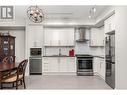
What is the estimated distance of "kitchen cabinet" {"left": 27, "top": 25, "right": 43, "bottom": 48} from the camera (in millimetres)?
7461

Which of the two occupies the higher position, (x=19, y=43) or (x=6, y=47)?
(x=19, y=43)

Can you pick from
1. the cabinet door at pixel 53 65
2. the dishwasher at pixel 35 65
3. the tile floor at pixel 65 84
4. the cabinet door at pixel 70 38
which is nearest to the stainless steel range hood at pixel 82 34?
the cabinet door at pixel 70 38

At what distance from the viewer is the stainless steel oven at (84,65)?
735 centimetres

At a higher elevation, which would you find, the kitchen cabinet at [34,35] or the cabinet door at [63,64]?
the kitchen cabinet at [34,35]

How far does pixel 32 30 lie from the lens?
7.47 meters

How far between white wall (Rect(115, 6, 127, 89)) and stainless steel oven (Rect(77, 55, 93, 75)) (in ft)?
10.7

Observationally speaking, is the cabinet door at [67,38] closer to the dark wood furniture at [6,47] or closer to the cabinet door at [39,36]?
the cabinet door at [39,36]

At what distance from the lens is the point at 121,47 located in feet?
12.6

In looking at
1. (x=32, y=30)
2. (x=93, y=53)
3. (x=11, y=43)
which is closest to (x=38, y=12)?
(x=32, y=30)

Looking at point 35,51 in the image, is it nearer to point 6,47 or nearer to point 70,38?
point 6,47

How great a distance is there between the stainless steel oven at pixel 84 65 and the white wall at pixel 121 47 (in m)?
3.26

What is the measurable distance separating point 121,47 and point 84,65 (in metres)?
3.66

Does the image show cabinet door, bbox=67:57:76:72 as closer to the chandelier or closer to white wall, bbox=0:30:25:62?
white wall, bbox=0:30:25:62

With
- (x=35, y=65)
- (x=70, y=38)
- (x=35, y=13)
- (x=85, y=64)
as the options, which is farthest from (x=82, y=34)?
(x=35, y=13)
